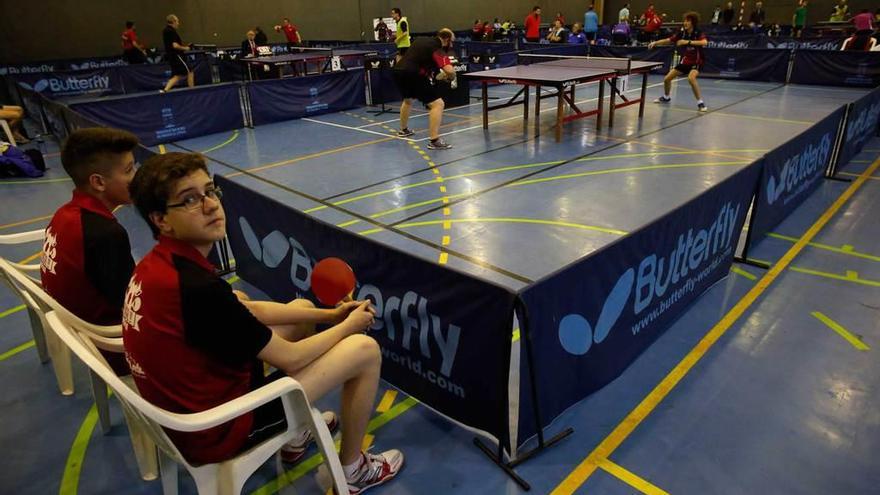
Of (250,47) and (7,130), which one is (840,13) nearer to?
(250,47)

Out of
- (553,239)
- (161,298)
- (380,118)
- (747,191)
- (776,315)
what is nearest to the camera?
(161,298)

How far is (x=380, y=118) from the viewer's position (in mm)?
12094

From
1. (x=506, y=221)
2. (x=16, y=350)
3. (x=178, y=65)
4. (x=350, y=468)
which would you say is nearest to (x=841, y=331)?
(x=506, y=221)

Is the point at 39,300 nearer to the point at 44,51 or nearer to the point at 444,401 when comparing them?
the point at 444,401

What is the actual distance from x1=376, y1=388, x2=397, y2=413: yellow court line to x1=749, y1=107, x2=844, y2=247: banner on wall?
12.5ft

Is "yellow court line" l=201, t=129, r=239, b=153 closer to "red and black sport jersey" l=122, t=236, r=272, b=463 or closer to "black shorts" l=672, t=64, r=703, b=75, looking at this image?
"red and black sport jersey" l=122, t=236, r=272, b=463

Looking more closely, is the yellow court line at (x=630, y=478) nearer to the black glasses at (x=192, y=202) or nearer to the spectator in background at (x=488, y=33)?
the black glasses at (x=192, y=202)

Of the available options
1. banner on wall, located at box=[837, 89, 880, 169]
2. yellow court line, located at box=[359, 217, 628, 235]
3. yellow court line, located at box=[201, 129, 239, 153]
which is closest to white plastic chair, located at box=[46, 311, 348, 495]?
yellow court line, located at box=[359, 217, 628, 235]

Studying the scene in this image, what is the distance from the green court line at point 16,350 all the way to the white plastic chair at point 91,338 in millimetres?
681

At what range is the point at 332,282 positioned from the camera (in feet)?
8.18

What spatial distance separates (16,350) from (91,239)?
2289 mm

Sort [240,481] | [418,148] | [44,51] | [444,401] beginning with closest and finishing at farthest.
→ [240,481]
[444,401]
[418,148]
[44,51]

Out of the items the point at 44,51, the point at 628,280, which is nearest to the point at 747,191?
the point at 628,280

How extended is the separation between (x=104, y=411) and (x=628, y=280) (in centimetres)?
313
